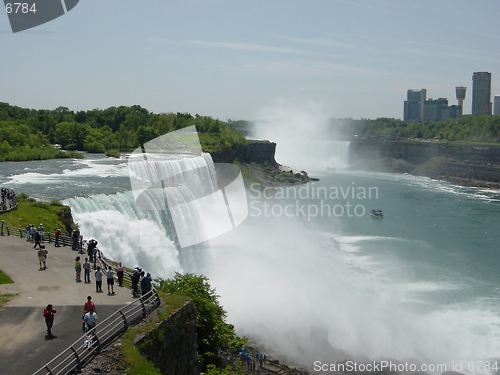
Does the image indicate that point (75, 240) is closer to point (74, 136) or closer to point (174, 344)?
point (174, 344)

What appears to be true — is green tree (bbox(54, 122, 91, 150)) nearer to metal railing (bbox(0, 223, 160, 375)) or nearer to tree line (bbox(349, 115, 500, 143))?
metal railing (bbox(0, 223, 160, 375))

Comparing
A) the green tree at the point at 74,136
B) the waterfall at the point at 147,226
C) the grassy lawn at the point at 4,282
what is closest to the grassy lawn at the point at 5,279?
the grassy lawn at the point at 4,282

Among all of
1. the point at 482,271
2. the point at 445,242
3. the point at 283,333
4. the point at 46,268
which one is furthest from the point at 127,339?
the point at 445,242

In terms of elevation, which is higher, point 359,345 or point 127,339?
point 127,339

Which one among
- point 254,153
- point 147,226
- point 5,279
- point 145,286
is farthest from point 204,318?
point 254,153

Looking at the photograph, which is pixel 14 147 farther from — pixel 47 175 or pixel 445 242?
pixel 445 242

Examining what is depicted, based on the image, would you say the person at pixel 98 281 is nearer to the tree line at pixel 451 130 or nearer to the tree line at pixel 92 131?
the tree line at pixel 92 131
